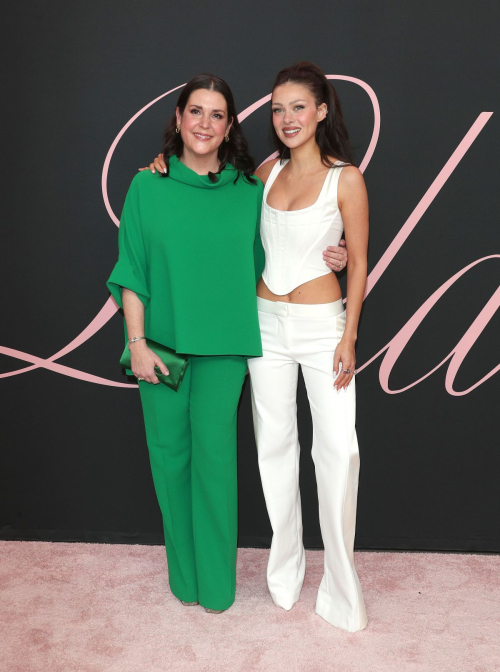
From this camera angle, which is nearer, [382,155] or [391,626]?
[391,626]

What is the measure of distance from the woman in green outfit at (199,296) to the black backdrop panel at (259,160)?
528 millimetres

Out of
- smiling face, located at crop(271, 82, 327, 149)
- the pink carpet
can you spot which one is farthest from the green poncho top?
the pink carpet

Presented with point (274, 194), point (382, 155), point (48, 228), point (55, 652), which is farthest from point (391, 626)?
point (48, 228)

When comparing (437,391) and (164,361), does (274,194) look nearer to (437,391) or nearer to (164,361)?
(164,361)

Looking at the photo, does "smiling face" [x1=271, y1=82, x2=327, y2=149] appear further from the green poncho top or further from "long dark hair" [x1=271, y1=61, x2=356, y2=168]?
the green poncho top

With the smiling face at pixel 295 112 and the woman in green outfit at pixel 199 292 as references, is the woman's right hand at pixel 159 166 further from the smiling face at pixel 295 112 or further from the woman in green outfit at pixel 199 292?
the smiling face at pixel 295 112

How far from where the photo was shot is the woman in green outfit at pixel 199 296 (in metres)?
2.15

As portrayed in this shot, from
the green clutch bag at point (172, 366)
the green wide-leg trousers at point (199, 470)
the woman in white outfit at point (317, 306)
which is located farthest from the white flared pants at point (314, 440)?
the green clutch bag at point (172, 366)

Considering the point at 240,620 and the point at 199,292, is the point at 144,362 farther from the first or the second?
the point at 240,620

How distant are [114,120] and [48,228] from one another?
0.51 meters

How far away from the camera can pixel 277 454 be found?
93.3 inches

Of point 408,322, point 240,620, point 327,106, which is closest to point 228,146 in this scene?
point 327,106

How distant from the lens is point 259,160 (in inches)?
105

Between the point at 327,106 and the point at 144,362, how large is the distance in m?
1.01
